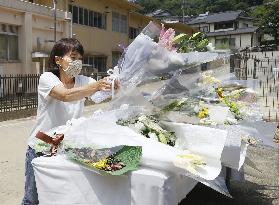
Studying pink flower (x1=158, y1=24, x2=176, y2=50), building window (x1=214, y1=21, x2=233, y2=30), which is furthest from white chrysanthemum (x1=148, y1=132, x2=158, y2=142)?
building window (x1=214, y1=21, x2=233, y2=30)

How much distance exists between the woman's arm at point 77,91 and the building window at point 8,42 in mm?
15236

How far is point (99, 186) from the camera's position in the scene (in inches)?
111

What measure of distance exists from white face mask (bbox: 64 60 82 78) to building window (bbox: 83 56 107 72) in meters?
21.9

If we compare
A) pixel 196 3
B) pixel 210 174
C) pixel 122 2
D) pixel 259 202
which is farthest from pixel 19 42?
pixel 196 3

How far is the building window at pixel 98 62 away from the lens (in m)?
25.3

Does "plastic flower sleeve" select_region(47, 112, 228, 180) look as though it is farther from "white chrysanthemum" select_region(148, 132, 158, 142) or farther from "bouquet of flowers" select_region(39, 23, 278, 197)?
"white chrysanthemum" select_region(148, 132, 158, 142)

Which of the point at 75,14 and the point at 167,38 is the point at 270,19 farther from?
the point at 167,38

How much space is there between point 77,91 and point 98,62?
23758mm

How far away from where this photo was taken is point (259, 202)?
4828 millimetres

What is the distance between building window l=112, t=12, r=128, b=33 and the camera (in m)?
28.5

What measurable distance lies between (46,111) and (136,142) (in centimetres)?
80

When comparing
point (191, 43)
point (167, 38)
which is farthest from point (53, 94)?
point (191, 43)

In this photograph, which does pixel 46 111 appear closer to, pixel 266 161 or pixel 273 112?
pixel 266 161

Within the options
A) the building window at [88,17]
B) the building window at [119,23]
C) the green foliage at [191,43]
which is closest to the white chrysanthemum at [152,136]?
the green foliage at [191,43]
